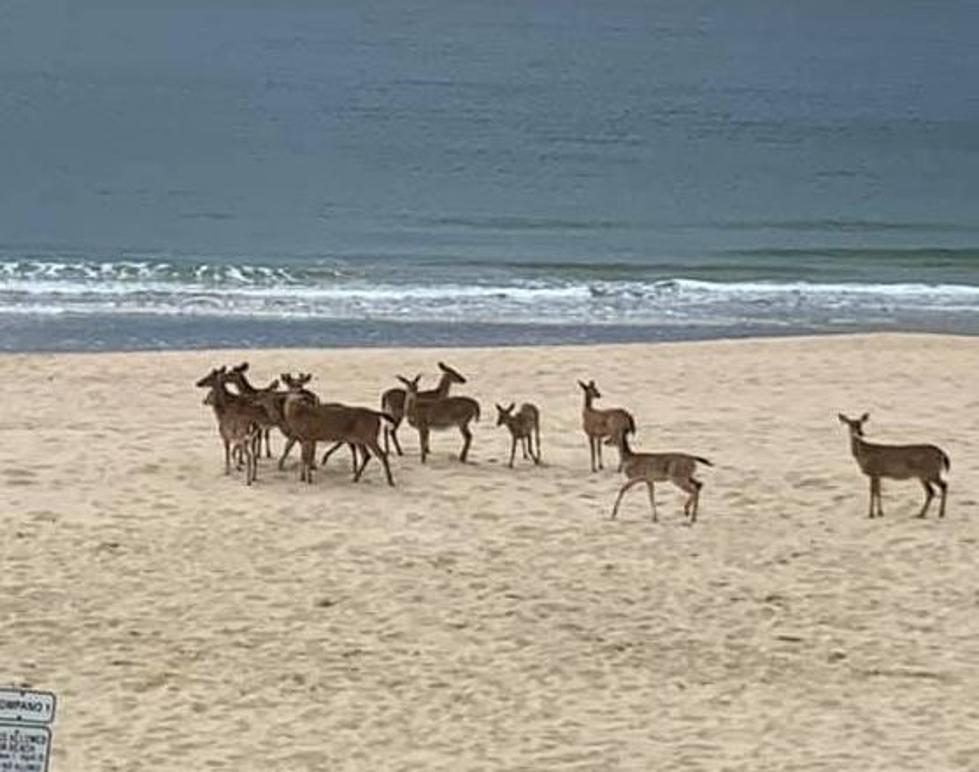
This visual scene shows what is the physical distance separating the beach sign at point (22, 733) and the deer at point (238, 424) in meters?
7.20

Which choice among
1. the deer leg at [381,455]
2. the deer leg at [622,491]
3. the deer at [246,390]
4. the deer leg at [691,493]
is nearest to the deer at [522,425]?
the deer leg at [381,455]

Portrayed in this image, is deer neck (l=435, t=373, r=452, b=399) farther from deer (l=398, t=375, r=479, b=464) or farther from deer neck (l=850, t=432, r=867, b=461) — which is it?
deer neck (l=850, t=432, r=867, b=461)

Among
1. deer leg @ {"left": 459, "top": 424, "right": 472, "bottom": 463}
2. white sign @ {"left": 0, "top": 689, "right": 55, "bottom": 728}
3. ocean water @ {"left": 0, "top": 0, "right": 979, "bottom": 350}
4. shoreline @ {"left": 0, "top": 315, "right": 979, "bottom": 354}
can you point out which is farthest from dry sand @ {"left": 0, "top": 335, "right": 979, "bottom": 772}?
ocean water @ {"left": 0, "top": 0, "right": 979, "bottom": 350}

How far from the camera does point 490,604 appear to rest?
11.7m

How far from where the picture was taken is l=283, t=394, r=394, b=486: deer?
536 inches

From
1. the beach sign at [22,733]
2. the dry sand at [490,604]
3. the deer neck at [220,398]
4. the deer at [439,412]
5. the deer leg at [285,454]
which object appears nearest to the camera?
the beach sign at [22,733]

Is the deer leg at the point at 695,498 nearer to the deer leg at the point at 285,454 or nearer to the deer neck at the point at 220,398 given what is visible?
the deer leg at the point at 285,454

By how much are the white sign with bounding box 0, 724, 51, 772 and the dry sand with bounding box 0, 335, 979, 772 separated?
104 inches

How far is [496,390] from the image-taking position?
18.3m

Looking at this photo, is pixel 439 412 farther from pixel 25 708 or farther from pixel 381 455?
pixel 25 708

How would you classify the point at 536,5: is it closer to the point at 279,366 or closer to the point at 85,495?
the point at 279,366

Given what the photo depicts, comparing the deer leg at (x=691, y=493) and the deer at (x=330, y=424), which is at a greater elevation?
the deer at (x=330, y=424)

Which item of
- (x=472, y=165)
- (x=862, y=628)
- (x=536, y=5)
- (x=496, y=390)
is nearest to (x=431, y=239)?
(x=472, y=165)

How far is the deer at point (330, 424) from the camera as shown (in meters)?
13.6
